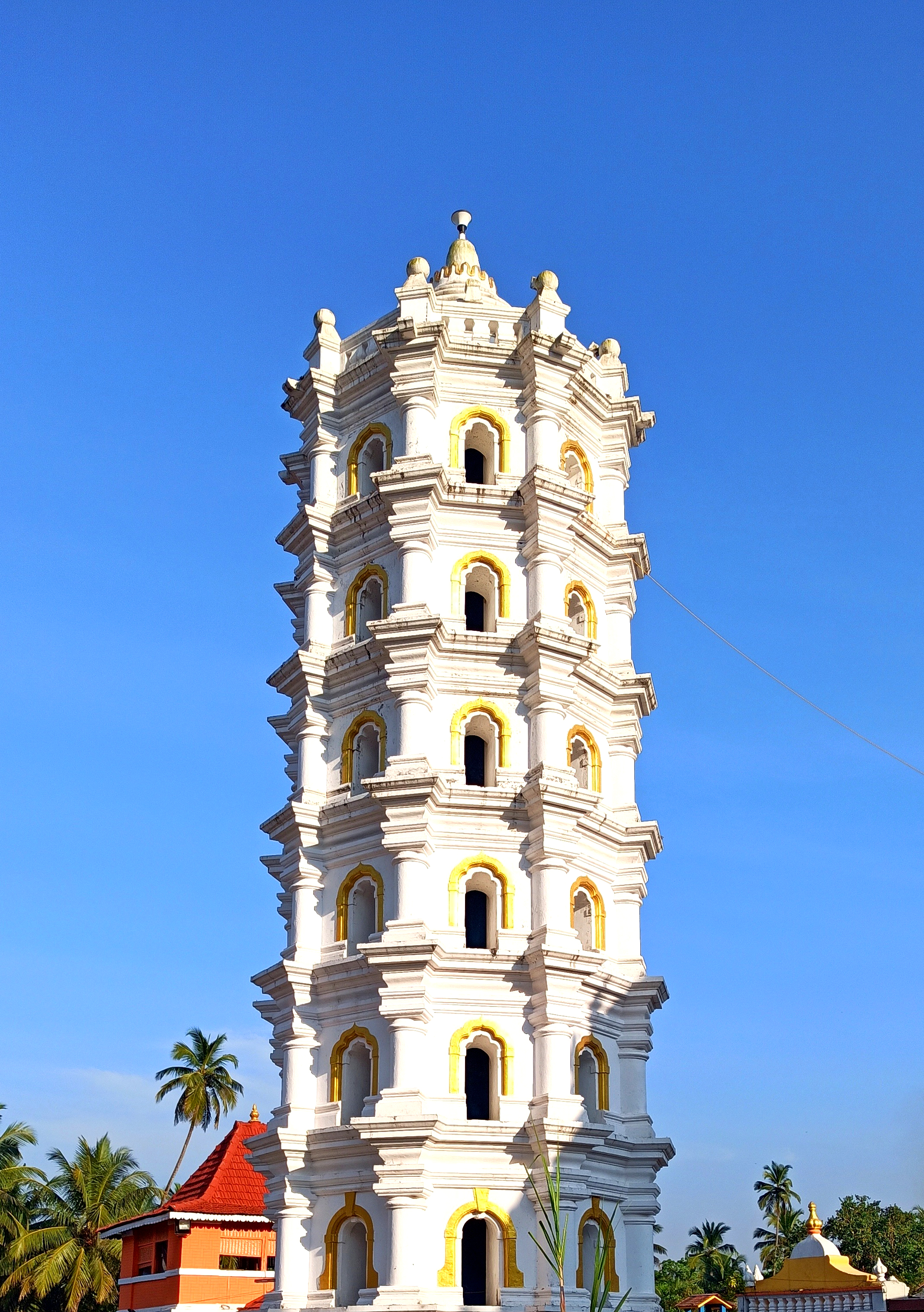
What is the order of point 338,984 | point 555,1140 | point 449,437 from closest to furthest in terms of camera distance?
point 555,1140
point 338,984
point 449,437

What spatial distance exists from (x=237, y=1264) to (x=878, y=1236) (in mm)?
42155

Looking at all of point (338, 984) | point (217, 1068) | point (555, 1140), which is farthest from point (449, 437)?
point (217, 1068)

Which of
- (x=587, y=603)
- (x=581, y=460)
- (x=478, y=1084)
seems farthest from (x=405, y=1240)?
(x=581, y=460)

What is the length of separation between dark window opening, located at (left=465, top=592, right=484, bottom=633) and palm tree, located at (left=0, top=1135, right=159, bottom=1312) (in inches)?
1105

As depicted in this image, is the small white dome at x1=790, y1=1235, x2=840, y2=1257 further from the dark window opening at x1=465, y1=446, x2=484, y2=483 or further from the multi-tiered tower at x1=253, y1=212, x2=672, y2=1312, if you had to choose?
the dark window opening at x1=465, y1=446, x2=484, y2=483

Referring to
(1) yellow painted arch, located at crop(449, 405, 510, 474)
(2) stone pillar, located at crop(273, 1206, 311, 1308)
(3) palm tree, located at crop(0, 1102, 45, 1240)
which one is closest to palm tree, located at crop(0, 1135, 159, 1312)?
(3) palm tree, located at crop(0, 1102, 45, 1240)

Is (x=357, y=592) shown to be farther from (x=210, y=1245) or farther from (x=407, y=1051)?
(x=210, y=1245)

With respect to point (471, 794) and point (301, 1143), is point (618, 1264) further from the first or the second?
point (471, 794)

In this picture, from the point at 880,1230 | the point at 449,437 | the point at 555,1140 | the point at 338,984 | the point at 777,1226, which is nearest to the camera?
the point at 555,1140

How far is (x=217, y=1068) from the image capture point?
65.3m

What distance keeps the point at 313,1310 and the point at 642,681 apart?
15.5 m

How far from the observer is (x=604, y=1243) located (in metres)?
28.3

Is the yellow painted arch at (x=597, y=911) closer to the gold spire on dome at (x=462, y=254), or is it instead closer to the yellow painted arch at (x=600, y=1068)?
the yellow painted arch at (x=600, y=1068)

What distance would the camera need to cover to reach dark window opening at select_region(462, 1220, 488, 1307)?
27625 millimetres
